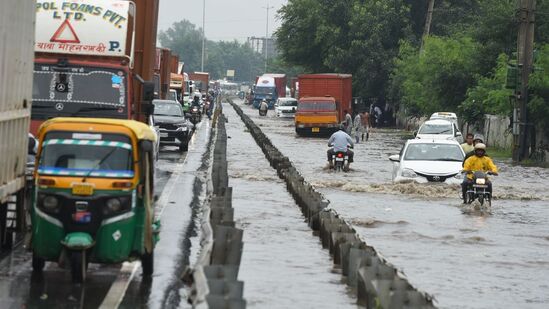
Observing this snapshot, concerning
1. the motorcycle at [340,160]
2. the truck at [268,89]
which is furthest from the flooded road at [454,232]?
the truck at [268,89]

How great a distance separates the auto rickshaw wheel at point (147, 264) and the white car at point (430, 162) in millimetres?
16675

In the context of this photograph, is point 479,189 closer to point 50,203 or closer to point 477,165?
point 477,165

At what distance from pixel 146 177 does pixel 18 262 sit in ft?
7.22

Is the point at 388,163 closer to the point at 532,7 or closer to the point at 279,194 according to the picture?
the point at 532,7

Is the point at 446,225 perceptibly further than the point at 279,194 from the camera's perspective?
No

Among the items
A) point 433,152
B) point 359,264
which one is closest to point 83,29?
point 359,264

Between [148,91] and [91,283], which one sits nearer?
[91,283]

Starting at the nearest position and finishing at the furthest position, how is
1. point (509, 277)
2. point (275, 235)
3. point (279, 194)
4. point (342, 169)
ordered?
point (509, 277) < point (275, 235) < point (279, 194) < point (342, 169)

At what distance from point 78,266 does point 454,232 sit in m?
9.97

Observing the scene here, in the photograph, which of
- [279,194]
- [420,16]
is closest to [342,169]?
[279,194]

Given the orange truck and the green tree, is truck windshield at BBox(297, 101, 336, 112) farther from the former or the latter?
the green tree

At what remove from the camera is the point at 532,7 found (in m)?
45.8

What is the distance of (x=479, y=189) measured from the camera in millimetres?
26469

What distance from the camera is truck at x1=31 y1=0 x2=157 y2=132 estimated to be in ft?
72.1
